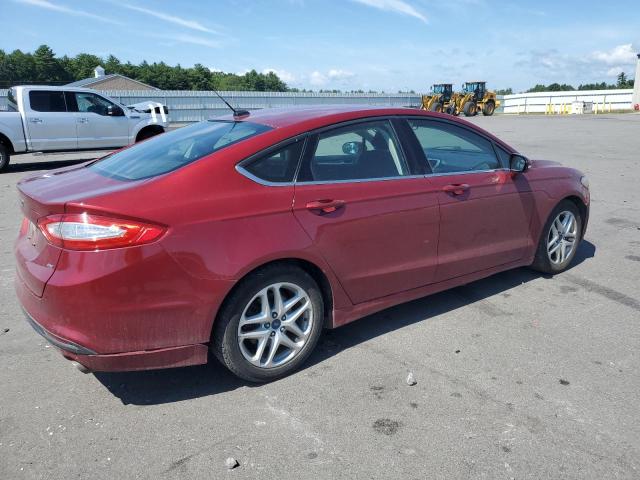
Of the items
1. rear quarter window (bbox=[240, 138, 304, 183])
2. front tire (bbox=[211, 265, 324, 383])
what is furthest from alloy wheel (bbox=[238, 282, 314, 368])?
rear quarter window (bbox=[240, 138, 304, 183])

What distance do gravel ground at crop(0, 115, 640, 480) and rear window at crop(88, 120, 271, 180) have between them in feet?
4.28

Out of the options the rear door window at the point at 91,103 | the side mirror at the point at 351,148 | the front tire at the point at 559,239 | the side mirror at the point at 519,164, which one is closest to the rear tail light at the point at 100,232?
the side mirror at the point at 351,148

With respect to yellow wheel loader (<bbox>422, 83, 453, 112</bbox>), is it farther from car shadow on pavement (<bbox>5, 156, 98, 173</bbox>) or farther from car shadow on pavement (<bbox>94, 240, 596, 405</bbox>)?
car shadow on pavement (<bbox>94, 240, 596, 405</bbox>)

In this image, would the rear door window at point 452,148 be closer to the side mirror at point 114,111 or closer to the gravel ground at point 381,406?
the gravel ground at point 381,406

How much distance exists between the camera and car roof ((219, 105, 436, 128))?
12.0 ft

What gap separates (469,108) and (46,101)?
32.9m

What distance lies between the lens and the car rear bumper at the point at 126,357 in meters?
2.87

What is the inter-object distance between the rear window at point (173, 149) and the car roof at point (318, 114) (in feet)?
0.40

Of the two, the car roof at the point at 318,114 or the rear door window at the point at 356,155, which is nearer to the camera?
the rear door window at the point at 356,155

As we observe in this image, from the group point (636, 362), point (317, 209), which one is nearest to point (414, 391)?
point (317, 209)

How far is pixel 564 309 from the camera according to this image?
4523 mm

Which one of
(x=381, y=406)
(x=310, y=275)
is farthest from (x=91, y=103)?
(x=381, y=406)

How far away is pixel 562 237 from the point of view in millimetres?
5301

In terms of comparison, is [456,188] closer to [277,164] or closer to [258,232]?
[277,164]
